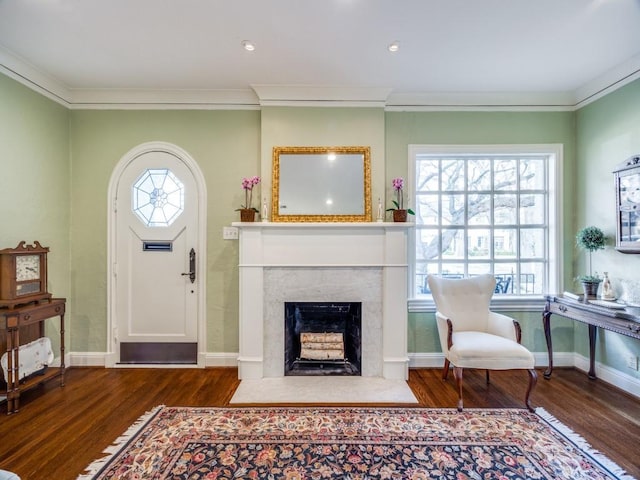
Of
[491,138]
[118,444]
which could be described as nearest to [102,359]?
[118,444]

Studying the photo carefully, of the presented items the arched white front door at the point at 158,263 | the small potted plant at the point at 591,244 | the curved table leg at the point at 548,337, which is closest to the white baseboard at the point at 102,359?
the arched white front door at the point at 158,263

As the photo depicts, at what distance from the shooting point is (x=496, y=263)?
11.0ft

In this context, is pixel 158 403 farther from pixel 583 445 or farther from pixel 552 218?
pixel 552 218

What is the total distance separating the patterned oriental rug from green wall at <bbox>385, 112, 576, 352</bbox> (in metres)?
1.03

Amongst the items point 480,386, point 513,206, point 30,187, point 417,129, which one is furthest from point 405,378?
point 30,187

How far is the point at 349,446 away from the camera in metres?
1.95

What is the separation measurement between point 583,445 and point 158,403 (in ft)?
9.91

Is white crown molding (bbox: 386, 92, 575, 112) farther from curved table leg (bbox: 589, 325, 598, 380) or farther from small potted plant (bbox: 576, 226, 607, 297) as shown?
curved table leg (bbox: 589, 325, 598, 380)

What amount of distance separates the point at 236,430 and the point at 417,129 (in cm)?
314

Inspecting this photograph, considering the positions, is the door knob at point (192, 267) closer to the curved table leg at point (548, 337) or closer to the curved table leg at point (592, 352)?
the curved table leg at point (548, 337)

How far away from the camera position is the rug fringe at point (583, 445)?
1.74 metres

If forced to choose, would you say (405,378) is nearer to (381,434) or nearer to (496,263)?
(381,434)

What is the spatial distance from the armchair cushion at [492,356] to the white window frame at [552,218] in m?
0.79

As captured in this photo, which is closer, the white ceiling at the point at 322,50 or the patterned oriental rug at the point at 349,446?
the patterned oriental rug at the point at 349,446
